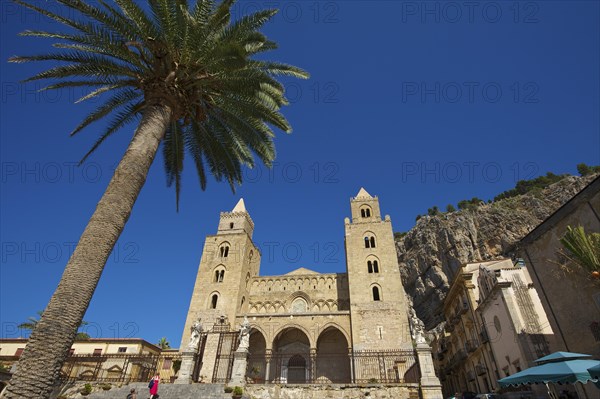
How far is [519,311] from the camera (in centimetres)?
1568

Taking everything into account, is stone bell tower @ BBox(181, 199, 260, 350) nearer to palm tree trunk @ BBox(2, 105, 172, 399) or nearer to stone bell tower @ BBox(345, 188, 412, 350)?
stone bell tower @ BBox(345, 188, 412, 350)

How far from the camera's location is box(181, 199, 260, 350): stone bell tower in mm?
28688

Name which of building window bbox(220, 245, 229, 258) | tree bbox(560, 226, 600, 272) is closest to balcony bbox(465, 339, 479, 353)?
tree bbox(560, 226, 600, 272)

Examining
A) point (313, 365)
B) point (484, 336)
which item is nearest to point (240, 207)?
point (313, 365)

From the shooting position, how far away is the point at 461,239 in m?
45.9

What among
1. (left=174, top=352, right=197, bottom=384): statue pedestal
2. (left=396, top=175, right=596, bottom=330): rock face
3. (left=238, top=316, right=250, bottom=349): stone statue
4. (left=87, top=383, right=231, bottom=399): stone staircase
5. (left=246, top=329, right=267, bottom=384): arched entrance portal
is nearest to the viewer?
(left=87, top=383, right=231, bottom=399): stone staircase

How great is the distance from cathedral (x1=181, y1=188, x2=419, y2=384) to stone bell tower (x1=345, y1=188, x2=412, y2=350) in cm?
8

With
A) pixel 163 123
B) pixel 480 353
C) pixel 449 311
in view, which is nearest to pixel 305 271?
pixel 449 311

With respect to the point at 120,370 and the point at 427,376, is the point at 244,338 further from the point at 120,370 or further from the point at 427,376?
the point at 120,370

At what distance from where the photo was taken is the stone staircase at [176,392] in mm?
12459

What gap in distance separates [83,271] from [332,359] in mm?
25296

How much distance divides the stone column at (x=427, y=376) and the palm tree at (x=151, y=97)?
10.1m

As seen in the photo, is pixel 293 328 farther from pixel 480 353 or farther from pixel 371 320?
pixel 480 353

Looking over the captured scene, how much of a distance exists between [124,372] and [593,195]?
21561mm
